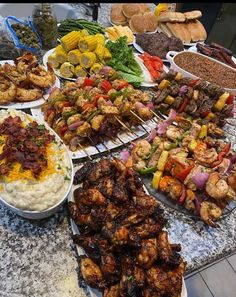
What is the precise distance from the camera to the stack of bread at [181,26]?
4.13 metres

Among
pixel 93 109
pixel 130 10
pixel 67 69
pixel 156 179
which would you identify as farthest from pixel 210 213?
pixel 130 10

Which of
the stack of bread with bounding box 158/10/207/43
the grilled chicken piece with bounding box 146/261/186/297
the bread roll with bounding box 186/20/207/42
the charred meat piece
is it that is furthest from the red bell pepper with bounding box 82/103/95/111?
the bread roll with bounding box 186/20/207/42

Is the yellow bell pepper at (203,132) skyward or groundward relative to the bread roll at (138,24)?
groundward

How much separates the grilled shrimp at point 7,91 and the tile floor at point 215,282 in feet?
8.92

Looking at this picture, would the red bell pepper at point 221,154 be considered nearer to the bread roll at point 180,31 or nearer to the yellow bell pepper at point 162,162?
the yellow bell pepper at point 162,162

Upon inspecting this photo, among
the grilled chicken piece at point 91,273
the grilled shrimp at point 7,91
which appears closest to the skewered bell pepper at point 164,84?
the grilled shrimp at point 7,91

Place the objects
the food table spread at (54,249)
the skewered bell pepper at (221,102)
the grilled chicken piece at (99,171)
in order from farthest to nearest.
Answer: the skewered bell pepper at (221,102) < the grilled chicken piece at (99,171) < the food table spread at (54,249)

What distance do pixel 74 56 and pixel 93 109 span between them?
0.99 meters

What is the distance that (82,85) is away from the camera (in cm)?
276

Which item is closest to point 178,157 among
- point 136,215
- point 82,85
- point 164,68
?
point 136,215

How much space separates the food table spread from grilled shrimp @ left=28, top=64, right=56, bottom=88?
1.34 meters

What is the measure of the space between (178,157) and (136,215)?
2.32ft

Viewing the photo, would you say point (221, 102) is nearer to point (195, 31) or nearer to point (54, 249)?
point (195, 31)

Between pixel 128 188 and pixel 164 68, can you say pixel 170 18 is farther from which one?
pixel 128 188
